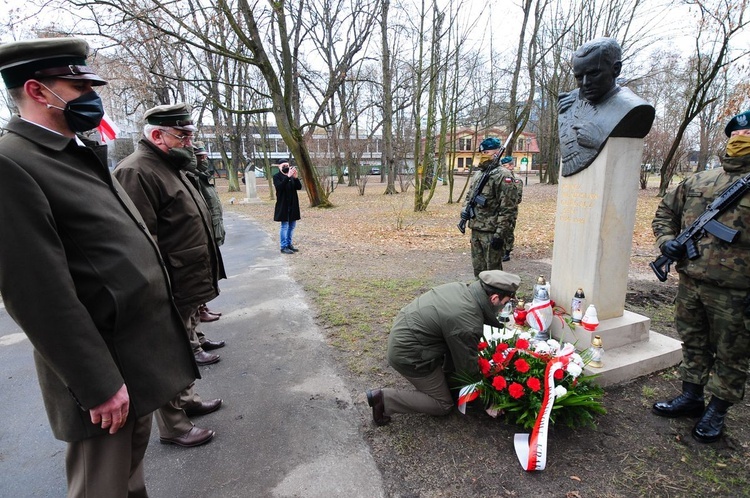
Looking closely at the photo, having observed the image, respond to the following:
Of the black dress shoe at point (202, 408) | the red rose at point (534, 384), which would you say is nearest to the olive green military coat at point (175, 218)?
the black dress shoe at point (202, 408)

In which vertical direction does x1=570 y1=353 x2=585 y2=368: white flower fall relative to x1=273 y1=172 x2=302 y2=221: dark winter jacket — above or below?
below

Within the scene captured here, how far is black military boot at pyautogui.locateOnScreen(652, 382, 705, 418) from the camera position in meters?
2.87

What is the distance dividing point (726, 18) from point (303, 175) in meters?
15.2

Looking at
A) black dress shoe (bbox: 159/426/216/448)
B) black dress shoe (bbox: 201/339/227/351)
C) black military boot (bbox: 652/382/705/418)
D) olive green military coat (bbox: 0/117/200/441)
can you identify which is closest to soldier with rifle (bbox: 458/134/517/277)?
black military boot (bbox: 652/382/705/418)

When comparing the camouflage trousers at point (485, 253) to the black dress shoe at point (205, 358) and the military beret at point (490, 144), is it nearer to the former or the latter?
the military beret at point (490, 144)

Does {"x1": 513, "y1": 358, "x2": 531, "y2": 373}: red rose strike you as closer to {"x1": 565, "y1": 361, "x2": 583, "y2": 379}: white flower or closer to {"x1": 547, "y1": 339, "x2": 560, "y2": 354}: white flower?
{"x1": 565, "y1": 361, "x2": 583, "y2": 379}: white flower

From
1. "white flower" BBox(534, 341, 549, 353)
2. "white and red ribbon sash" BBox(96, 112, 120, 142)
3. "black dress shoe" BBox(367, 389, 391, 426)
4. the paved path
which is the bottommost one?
the paved path

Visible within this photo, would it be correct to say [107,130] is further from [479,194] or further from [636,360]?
[636,360]

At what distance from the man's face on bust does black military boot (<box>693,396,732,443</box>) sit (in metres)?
2.53

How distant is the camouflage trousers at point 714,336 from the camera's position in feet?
8.40

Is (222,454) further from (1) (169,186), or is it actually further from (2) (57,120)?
(2) (57,120)

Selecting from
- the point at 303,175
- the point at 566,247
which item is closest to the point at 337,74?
the point at 303,175

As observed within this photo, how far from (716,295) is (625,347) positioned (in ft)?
3.64

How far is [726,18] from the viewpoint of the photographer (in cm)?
1255
